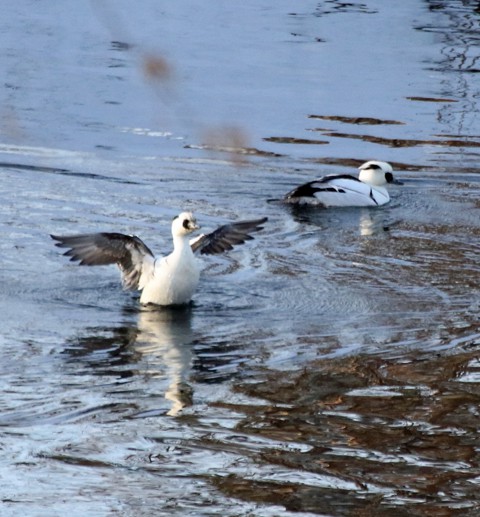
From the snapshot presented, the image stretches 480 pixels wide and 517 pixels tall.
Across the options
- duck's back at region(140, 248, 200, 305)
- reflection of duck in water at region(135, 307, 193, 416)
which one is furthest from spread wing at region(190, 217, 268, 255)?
reflection of duck in water at region(135, 307, 193, 416)

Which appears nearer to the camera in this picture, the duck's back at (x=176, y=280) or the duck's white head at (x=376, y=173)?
the duck's back at (x=176, y=280)

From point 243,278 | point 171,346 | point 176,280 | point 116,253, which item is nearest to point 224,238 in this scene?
point 243,278

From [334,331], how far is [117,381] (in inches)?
74.0

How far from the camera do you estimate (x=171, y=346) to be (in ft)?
28.8

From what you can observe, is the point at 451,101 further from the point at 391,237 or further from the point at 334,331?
the point at 334,331

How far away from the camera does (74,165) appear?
14609 mm

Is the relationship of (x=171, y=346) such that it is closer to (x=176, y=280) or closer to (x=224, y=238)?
(x=176, y=280)

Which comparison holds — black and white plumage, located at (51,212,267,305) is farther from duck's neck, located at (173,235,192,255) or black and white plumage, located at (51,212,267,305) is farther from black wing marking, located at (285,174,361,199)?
black wing marking, located at (285,174,361,199)

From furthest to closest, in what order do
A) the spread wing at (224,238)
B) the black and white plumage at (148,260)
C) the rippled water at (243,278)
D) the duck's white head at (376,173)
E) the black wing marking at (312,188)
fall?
the duck's white head at (376,173), the black wing marking at (312,188), the spread wing at (224,238), the black and white plumage at (148,260), the rippled water at (243,278)

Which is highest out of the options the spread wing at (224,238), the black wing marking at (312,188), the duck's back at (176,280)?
the black wing marking at (312,188)

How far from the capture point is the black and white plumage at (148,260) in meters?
9.88

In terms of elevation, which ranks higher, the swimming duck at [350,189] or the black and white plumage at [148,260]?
the swimming duck at [350,189]

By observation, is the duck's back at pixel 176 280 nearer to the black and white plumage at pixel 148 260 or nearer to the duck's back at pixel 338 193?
the black and white plumage at pixel 148 260

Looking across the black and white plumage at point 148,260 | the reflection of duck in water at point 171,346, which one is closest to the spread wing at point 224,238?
the black and white plumage at point 148,260
